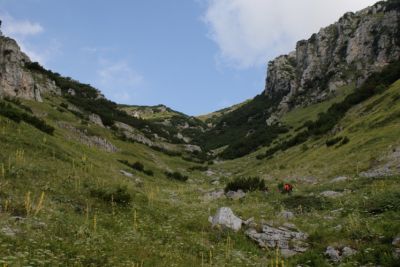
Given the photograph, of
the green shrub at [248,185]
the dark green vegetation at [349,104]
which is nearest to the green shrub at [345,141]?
the dark green vegetation at [349,104]

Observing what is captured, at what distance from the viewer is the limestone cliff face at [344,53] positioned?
3618 inches

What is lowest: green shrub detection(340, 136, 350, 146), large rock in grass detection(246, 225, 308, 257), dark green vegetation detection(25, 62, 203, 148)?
large rock in grass detection(246, 225, 308, 257)

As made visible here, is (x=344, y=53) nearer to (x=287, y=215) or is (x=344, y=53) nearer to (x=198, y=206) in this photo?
(x=198, y=206)

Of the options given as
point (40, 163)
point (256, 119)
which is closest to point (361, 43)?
point (256, 119)

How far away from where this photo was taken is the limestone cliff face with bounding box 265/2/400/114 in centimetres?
9191

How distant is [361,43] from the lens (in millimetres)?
102750

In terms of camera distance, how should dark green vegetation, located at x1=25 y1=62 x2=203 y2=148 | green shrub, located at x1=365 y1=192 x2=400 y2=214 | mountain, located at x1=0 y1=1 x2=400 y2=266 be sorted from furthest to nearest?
dark green vegetation, located at x1=25 y1=62 x2=203 y2=148
green shrub, located at x1=365 y1=192 x2=400 y2=214
mountain, located at x1=0 y1=1 x2=400 y2=266

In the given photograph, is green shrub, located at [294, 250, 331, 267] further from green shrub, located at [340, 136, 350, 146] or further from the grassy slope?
green shrub, located at [340, 136, 350, 146]

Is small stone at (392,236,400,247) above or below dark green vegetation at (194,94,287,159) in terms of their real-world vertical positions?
below

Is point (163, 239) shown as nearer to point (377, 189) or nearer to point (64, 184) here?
point (64, 184)

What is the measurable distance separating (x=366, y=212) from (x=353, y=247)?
163 inches

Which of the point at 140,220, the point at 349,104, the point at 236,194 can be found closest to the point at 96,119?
the point at 349,104

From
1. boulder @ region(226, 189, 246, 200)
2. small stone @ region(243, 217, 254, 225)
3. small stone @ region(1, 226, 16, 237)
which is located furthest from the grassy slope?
boulder @ region(226, 189, 246, 200)

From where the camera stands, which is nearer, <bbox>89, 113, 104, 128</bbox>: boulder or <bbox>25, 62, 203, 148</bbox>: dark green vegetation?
<bbox>89, 113, 104, 128</bbox>: boulder
